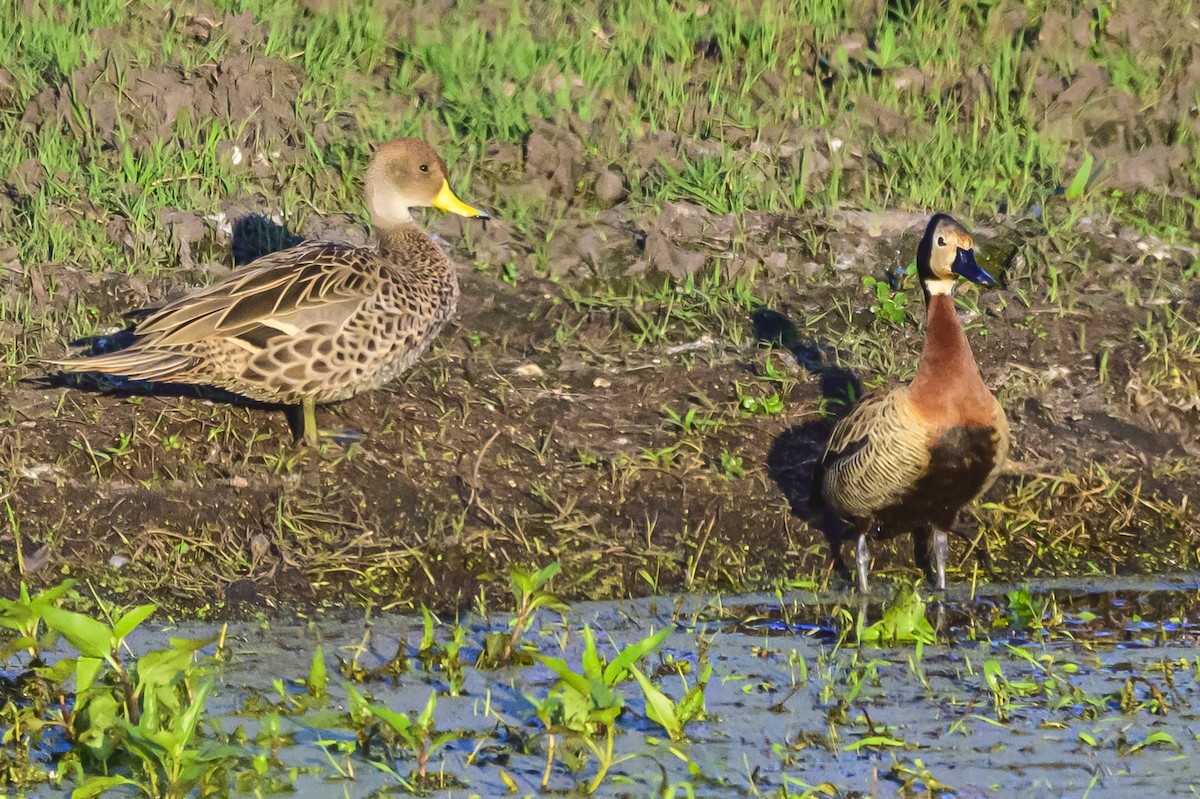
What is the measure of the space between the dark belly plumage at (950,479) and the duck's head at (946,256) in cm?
60

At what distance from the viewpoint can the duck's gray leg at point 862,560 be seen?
5.63m

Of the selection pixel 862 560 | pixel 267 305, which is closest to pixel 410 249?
pixel 267 305

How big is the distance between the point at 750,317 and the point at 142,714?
3.45 m

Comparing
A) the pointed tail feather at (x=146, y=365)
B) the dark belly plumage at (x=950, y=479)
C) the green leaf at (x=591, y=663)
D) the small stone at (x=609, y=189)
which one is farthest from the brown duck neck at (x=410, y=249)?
the green leaf at (x=591, y=663)

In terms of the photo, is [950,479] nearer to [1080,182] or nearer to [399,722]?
[399,722]

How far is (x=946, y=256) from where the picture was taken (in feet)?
19.1

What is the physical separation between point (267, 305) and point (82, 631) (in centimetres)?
205

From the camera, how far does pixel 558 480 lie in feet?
19.7

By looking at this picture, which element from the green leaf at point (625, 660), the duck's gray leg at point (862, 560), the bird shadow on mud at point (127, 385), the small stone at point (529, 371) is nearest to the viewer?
the green leaf at point (625, 660)

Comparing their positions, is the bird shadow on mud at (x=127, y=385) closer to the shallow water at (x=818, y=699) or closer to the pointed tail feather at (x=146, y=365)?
the pointed tail feather at (x=146, y=365)

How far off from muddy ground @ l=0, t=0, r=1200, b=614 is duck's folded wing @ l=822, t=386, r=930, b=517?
32 centimetres

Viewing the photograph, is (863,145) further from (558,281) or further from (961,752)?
(961,752)

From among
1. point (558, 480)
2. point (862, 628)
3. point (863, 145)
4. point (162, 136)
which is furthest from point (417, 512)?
point (863, 145)

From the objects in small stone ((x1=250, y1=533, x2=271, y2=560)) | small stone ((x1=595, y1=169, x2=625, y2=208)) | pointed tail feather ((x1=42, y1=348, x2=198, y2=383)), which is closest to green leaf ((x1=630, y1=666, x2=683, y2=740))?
small stone ((x1=250, y1=533, x2=271, y2=560))
